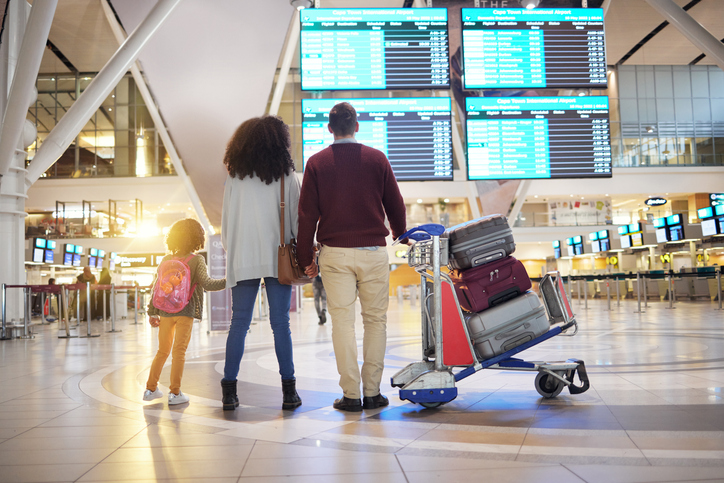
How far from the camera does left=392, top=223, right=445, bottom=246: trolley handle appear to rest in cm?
317

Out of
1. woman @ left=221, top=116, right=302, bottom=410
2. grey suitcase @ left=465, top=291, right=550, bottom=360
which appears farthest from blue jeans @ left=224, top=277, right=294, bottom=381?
grey suitcase @ left=465, top=291, right=550, bottom=360

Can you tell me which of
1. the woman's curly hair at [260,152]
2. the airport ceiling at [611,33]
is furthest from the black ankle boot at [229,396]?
the airport ceiling at [611,33]

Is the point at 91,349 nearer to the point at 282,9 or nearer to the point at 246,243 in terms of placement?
the point at 246,243

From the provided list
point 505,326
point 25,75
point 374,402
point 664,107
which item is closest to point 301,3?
point 25,75

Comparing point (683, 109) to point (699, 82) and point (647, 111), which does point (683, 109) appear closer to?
point (699, 82)

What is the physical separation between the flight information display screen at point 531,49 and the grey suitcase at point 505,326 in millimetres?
5250

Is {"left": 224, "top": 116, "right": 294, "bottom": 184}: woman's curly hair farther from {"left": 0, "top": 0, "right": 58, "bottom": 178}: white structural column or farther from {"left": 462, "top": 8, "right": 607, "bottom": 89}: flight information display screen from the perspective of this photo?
{"left": 0, "top": 0, "right": 58, "bottom": 178}: white structural column

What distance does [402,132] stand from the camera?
25.5ft

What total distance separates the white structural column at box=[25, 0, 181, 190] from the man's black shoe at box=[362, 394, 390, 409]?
714 centimetres

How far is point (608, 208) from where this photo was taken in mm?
37156

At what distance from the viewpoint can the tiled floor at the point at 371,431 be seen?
1984mm

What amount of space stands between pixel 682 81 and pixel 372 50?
115 feet

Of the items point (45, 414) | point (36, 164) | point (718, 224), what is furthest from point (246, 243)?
point (718, 224)

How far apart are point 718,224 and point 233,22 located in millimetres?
15362
